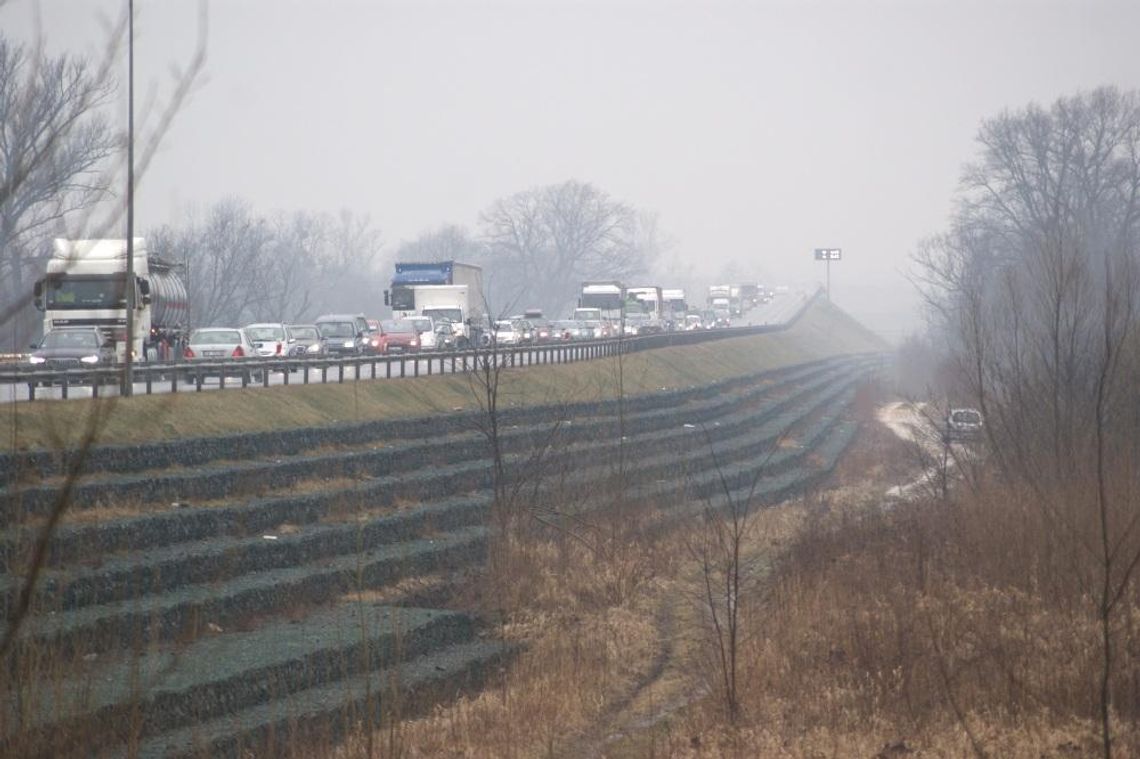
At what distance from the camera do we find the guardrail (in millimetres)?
22703

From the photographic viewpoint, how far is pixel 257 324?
53.8 meters

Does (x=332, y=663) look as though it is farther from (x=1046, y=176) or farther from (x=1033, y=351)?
(x=1046, y=176)

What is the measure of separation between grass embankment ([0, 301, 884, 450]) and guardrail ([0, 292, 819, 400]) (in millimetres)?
416

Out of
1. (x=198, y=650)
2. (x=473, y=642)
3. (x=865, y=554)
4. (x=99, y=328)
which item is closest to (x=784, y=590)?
(x=865, y=554)

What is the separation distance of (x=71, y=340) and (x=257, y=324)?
18042 mm

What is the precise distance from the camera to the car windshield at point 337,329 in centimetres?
5803

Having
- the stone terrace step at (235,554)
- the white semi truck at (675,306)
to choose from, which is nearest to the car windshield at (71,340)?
the stone terrace step at (235,554)

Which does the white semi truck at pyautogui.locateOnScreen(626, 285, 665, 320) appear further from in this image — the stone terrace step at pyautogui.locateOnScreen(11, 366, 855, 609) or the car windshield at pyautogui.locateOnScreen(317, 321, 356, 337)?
the stone terrace step at pyautogui.locateOnScreen(11, 366, 855, 609)

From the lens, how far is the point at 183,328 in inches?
1929

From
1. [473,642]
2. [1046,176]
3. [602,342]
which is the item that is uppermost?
[1046,176]

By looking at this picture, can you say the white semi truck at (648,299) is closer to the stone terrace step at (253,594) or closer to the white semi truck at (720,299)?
the white semi truck at (720,299)

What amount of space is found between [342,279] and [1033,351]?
120568 millimetres

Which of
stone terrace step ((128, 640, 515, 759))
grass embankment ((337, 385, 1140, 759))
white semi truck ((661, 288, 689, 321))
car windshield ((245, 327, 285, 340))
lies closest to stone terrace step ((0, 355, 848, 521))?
stone terrace step ((128, 640, 515, 759))

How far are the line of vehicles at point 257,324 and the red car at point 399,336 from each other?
4 centimetres
